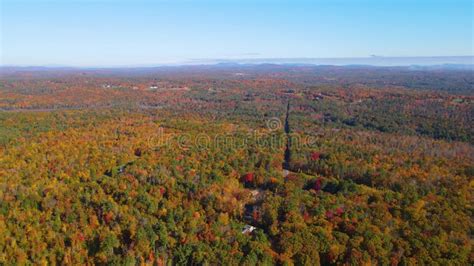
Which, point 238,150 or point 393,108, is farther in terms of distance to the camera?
point 393,108

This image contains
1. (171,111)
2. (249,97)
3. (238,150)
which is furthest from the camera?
(249,97)

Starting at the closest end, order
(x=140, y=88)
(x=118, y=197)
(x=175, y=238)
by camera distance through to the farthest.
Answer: (x=175, y=238) → (x=118, y=197) → (x=140, y=88)

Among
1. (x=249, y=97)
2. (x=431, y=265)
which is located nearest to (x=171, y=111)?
(x=249, y=97)

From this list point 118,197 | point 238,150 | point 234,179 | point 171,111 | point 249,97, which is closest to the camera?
point 118,197

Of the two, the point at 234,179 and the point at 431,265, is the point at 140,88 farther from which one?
the point at 431,265

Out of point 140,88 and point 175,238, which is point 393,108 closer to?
point 175,238

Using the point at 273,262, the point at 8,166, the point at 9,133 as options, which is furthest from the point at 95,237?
the point at 9,133
